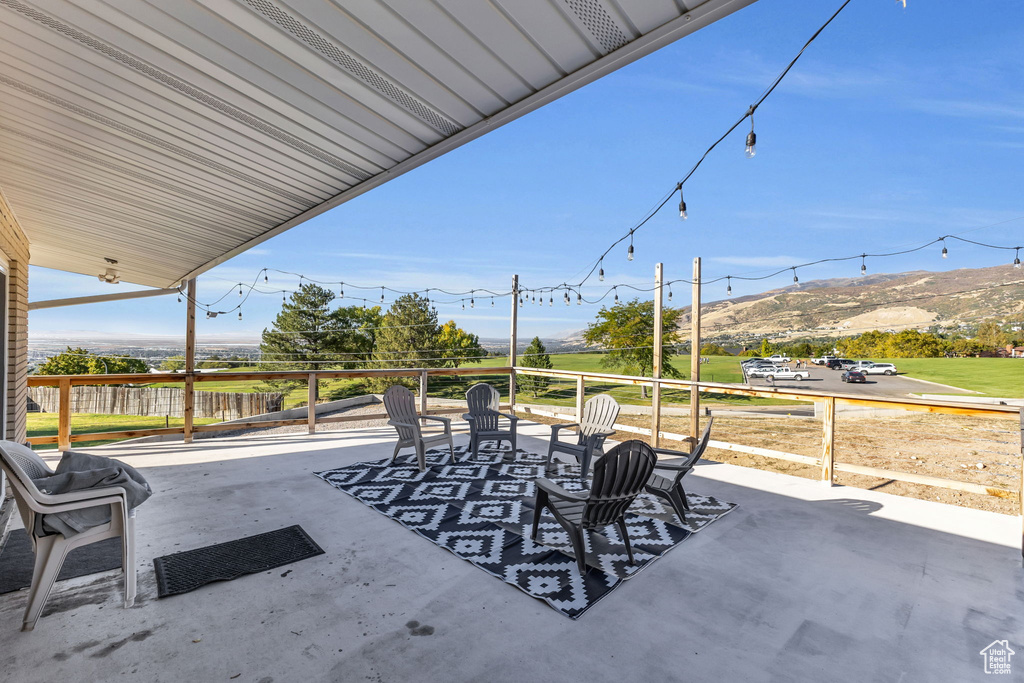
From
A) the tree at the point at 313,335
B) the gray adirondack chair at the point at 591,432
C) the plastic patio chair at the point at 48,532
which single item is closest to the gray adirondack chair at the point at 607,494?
the gray adirondack chair at the point at 591,432

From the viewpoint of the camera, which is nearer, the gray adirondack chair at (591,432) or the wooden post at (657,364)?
the gray adirondack chair at (591,432)

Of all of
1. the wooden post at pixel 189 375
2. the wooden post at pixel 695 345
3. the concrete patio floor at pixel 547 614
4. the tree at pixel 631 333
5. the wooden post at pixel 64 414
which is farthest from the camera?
the tree at pixel 631 333

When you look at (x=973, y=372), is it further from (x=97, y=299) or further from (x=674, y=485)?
(x=97, y=299)

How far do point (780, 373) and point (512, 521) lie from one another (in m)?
19.7

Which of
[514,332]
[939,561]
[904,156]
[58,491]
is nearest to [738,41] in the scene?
[514,332]

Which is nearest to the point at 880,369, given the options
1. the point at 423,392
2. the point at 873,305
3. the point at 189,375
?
the point at 873,305

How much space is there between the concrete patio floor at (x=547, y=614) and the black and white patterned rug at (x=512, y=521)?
0.12 metres

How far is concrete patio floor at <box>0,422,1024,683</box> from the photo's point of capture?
1.90 meters

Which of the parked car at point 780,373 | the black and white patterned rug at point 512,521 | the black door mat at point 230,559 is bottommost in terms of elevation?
the black door mat at point 230,559

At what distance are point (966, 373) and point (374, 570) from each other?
23.8 meters

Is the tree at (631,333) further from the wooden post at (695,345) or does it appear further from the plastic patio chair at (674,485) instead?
the plastic patio chair at (674,485)

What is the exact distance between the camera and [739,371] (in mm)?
→ 24047

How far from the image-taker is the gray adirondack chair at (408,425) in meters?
4.69

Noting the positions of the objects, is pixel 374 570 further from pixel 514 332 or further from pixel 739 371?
pixel 739 371
